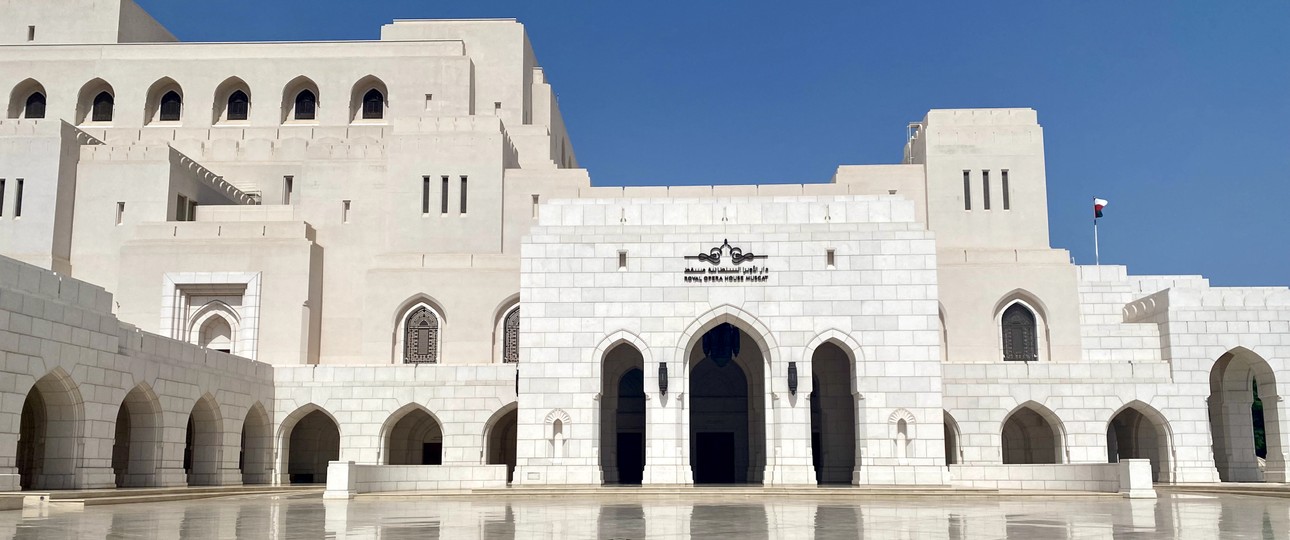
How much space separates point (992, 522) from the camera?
18109 millimetres

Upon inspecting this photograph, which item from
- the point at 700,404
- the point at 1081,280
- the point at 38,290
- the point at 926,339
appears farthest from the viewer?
the point at 1081,280

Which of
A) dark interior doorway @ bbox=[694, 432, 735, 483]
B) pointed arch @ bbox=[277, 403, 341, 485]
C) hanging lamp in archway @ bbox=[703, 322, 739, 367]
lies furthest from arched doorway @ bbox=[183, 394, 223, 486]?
dark interior doorway @ bbox=[694, 432, 735, 483]

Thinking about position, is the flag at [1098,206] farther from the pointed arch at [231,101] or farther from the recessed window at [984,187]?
the pointed arch at [231,101]

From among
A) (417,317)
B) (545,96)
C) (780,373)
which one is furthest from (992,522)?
(545,96)

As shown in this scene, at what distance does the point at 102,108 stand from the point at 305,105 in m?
9.16

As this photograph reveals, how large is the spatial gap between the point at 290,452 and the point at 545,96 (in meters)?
21.8

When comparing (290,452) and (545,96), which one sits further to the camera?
(545,96)

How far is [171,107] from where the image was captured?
5484 centimetres

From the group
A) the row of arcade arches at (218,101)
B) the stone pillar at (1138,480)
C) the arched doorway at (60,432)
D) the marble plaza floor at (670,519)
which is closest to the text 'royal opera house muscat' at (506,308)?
the arched doorway at (60,432)

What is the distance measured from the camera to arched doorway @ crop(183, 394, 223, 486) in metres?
34.2

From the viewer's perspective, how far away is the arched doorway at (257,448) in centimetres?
3709

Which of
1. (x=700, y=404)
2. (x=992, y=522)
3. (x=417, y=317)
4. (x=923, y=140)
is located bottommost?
(x=992, y=522)

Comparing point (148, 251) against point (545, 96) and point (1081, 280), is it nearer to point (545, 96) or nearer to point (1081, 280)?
point (545, 96)

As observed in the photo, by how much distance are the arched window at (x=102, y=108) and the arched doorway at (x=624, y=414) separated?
29.5m
